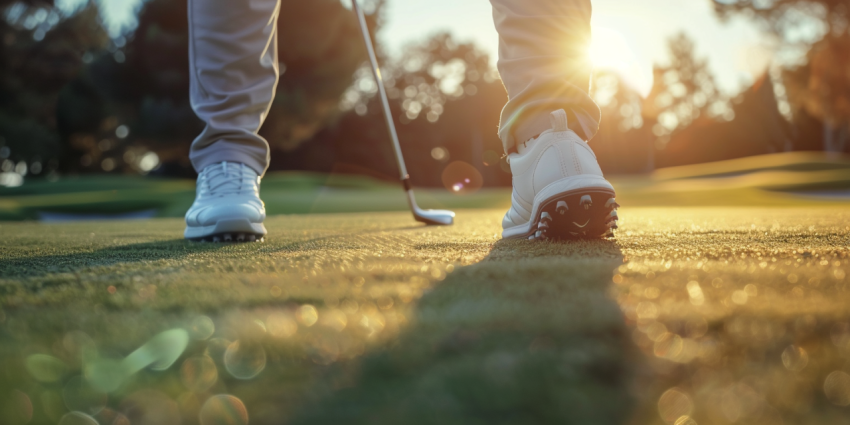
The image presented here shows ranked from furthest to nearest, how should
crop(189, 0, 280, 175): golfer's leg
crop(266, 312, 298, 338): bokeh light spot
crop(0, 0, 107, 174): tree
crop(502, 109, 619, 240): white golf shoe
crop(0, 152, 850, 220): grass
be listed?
crop(0, 0, 107, 174): tree < crop(0, 152, 850, 220): grass < crop(189, 0, 280, 175): golfer's leg < crop(502, 109, 619, 240): white golf shoe < crop(266, 312, 298, 338): bokeh light spot

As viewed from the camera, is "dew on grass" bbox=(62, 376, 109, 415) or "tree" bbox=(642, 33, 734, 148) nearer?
"dew on grass" bbox=(62, 376, 109, 415)

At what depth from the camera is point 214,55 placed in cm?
155

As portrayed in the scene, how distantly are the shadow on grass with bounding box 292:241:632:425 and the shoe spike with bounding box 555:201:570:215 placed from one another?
0.54 metres

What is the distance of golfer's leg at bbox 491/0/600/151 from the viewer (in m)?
1.24

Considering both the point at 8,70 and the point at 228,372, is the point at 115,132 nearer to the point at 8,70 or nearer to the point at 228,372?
the point at 8,70

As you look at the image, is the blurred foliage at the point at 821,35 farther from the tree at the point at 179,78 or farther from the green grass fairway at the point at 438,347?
the green grass fairway at the point at 438,347

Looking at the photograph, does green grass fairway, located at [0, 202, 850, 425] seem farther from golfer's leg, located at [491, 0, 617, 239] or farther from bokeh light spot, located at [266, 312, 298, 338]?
golfer's leg, located at [491, 0, 617, 239]

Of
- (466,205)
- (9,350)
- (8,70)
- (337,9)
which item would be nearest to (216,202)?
(9,350)

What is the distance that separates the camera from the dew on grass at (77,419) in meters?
0.31

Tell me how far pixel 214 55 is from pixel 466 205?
4754mm

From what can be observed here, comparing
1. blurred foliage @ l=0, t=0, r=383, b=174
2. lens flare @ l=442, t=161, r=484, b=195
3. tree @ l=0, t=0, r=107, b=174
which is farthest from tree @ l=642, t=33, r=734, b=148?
tree @ l=0, t=0, r=107, b=174

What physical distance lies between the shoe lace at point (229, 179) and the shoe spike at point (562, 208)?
81cm

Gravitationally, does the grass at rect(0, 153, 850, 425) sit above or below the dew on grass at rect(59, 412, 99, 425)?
above

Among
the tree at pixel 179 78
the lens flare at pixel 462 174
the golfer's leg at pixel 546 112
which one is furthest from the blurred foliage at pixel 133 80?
the golfer's leg at pixel 546 112
